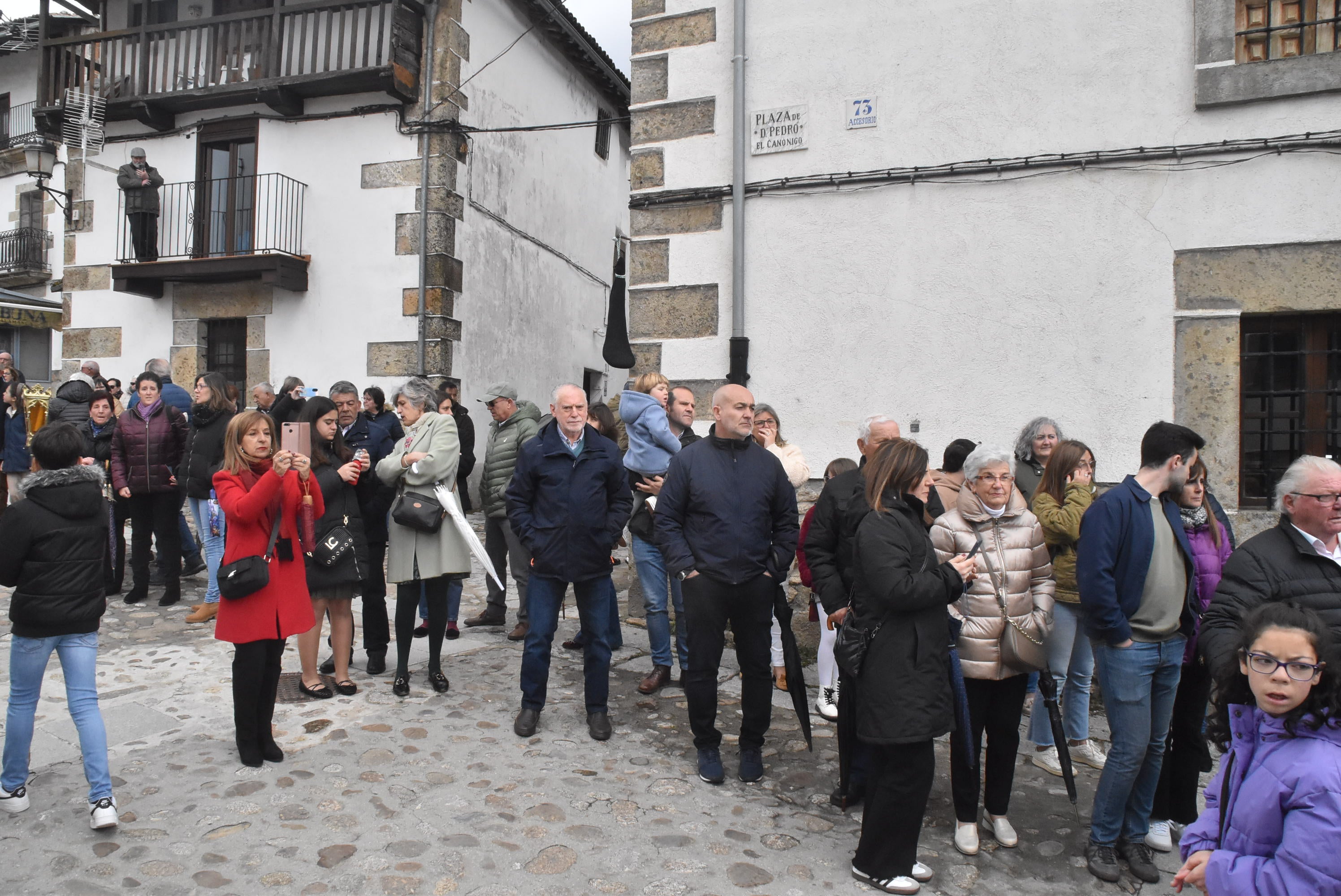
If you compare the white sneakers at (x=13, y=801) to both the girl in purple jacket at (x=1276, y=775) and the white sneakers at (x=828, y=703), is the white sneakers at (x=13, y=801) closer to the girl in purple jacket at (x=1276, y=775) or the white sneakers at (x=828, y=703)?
the white sneakers at (x=828, y=703)

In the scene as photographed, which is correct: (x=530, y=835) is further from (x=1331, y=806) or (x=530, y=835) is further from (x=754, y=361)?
(x=754, y=361)

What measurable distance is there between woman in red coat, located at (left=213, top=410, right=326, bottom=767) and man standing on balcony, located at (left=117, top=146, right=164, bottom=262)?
30.5 ft

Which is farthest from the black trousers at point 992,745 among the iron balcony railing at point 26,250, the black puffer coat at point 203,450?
the iron balcony railing at point 26,250

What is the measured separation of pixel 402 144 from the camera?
11156mm

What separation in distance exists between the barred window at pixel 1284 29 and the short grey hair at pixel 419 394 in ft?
16.6

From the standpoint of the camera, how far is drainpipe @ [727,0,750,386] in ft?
20.7

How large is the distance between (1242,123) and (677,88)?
11.8ft

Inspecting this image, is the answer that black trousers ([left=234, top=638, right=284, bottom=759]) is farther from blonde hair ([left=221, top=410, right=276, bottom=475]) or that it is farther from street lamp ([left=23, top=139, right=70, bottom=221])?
street lamp ([left=23, top=139, right=70, bottom=221])

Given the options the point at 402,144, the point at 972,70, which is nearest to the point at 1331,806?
the point at 972,70

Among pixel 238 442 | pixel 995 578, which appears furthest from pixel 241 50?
pixel 995 578

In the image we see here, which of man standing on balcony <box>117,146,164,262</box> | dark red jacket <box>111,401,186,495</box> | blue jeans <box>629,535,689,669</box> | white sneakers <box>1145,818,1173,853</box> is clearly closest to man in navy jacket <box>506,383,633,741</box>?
blue jeans <box>629,535,689,669</box>

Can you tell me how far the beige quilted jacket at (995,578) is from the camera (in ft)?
11.2

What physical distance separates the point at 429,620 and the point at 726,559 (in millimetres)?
1918

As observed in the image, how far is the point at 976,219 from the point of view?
5.78m
